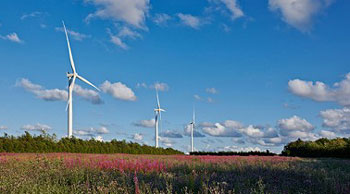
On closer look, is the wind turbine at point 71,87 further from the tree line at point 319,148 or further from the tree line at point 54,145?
the tree line at point 319,148

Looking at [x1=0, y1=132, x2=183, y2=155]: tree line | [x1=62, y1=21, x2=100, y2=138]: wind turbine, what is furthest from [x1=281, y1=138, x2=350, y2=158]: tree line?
[x1=62, y1=21, x2=100, y2=138]: wind turbine

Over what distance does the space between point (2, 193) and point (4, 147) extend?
23.0m

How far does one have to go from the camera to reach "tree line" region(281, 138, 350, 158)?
95.1ft

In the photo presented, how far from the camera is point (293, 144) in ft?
115

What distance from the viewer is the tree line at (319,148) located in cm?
2898

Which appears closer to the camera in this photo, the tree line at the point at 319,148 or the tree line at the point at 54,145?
the tree line at the point at 54,145

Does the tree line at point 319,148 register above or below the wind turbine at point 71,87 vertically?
below

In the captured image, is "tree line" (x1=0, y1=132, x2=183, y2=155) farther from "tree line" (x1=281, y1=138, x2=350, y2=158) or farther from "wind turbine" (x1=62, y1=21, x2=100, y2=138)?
"tree line" (x1=281, y1=138, x2=350, y2=158)

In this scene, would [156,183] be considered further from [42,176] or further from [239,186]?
[42,176]

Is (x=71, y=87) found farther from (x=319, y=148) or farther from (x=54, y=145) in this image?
(x=319, y=148)

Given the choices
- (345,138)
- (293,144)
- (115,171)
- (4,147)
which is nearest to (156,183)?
(115,171)

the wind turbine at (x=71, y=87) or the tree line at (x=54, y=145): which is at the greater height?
the wind turbine at (x=71, y=87)

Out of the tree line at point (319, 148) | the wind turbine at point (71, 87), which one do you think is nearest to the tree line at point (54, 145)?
the wind turbine at point (71, 87)

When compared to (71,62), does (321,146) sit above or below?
below
